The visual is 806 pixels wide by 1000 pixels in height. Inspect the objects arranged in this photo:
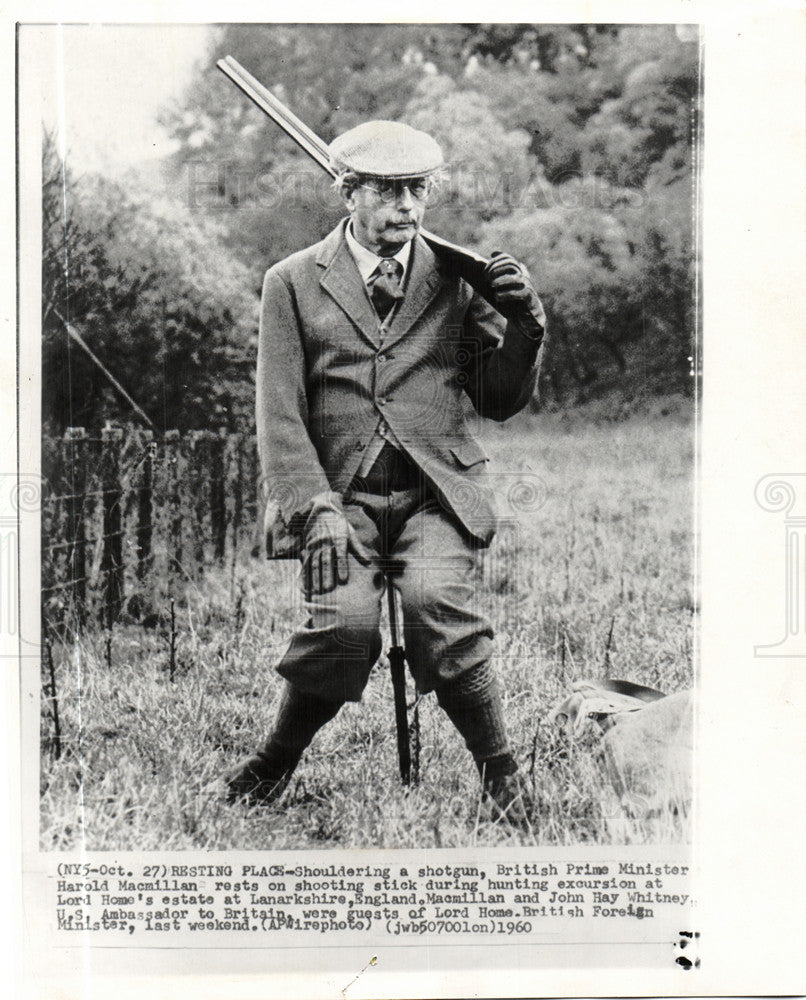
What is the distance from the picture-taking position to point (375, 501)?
303cm

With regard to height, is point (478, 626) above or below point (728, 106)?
below

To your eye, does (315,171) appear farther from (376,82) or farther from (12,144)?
(12,144)

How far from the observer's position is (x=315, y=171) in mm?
3096

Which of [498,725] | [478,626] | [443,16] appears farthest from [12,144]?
[498,725]

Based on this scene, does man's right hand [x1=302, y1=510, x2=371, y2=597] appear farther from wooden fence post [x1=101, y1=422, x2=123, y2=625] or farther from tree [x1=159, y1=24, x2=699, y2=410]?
tree [x1=159, y1=24, x2=699, y2=410]

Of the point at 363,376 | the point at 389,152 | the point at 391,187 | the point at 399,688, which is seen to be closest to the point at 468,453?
the point at 363,376

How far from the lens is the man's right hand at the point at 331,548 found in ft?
9.81

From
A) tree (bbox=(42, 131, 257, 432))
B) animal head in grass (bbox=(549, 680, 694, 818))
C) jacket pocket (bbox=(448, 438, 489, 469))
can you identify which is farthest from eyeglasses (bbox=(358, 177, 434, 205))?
animal head in grass (bbox=(549, 680, 694, 818))

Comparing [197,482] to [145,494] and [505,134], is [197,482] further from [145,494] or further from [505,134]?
[505,134]

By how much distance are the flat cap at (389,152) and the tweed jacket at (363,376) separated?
0.22 metres

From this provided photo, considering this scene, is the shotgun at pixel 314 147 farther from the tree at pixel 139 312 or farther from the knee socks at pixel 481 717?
the knee socks at pixel 481 717

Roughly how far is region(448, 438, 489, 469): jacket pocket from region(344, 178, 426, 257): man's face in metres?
0.71

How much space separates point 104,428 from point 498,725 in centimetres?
168

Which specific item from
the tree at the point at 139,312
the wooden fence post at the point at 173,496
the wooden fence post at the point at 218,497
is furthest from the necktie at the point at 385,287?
the wooden fence post at the point at 173,496
